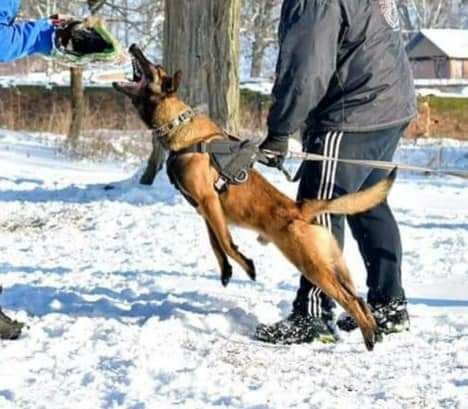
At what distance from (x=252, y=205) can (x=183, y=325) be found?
32.2 inches

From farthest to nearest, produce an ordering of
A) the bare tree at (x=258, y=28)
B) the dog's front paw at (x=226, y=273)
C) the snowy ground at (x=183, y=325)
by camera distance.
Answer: the bare tree at (x=258, y=28)
the dog's front paw at (x=226, y=273)
the snowy ground at (x=183, y=325)

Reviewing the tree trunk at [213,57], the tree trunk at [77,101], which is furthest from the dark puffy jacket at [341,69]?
the tree trunk at [77,101]

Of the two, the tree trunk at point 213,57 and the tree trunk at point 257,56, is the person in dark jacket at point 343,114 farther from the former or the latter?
the tree trunk at point 257,56

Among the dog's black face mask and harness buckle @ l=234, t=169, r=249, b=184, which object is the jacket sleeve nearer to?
harness buckle @ l=234, t=169, r=249, b=184

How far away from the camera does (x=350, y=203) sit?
4879 mm

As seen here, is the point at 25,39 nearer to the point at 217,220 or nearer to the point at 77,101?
the point at 217,220

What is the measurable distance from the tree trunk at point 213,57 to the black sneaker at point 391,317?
5.22m

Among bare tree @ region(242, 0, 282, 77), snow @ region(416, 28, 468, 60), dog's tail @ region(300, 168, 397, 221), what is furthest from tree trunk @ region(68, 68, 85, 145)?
snow @ region(416, 28, 468, 60)

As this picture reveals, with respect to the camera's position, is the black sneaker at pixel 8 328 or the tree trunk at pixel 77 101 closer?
the black sneaker at pixel 8 328

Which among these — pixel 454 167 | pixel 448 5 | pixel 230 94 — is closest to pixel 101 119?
pixel 454 167

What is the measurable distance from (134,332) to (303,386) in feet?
3.95

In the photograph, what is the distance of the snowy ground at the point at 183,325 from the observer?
421 cm

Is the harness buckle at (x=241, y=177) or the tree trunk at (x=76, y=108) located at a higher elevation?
the harness buckle at (x=241, y=177)

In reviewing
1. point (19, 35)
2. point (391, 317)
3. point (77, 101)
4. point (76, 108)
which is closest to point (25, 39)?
point (19, 35)
